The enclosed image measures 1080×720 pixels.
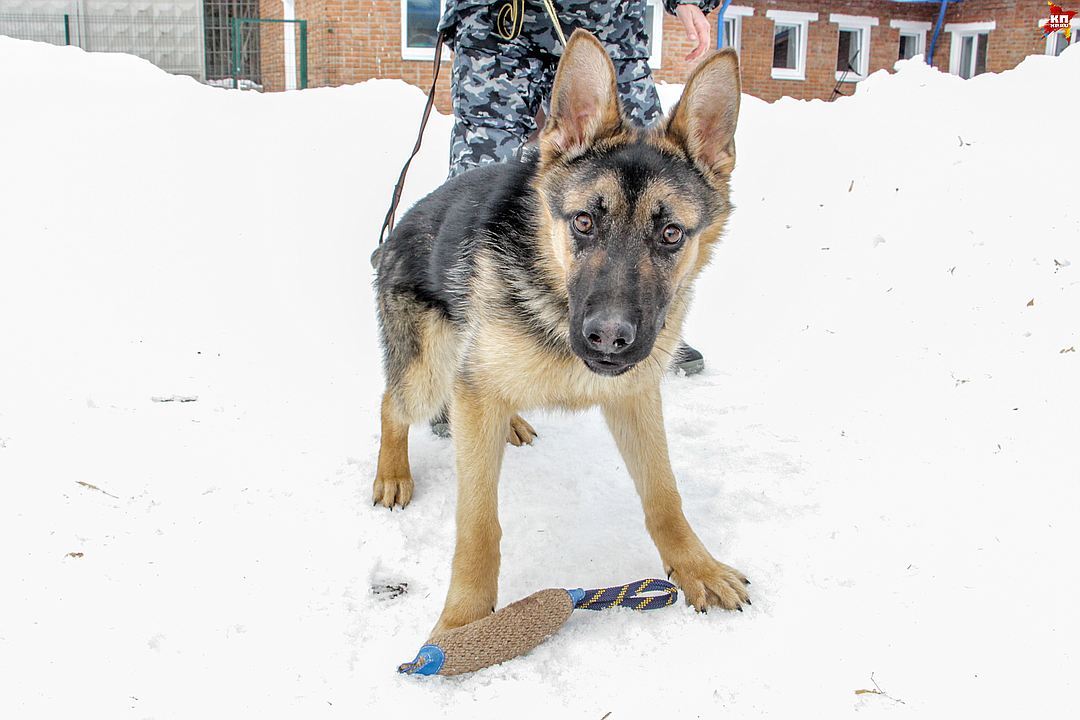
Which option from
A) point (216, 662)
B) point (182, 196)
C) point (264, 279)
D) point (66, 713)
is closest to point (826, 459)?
point (216, 662)

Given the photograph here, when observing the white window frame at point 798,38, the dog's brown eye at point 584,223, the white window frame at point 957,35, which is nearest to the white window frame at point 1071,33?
the white window frame at point 957,35

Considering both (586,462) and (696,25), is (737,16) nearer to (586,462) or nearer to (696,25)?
(696,25)

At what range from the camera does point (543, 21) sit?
13.3 ft

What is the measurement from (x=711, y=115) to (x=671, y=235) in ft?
1.71

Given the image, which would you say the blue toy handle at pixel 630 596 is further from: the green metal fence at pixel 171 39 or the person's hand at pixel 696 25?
the green metal fence at pixel 171 39

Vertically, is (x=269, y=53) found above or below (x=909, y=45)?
below

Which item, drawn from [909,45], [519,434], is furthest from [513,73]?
[909,45]

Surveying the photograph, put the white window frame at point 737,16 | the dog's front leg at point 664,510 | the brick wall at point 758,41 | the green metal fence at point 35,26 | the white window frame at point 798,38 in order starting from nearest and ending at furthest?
the dog's front leg at point 664,510 < the brick wall at point 758,41 < the green metal fence at point 35,26 < the white window frame at point 737,16 < the white window frame at point 798,38

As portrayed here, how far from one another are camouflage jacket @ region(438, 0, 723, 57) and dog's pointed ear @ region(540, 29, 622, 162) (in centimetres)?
144

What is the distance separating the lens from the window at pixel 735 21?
898 inches

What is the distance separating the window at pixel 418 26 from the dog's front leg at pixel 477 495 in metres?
14.5

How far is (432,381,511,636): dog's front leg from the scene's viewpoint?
8.21 feet

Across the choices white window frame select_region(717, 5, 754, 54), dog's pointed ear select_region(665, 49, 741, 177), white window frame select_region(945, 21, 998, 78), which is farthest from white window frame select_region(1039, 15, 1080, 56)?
dog's pointed ear select_region(665, 49, 741, 177)

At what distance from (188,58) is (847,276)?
17358 mm
